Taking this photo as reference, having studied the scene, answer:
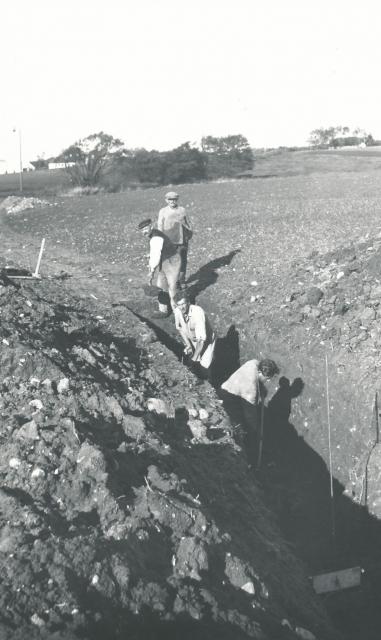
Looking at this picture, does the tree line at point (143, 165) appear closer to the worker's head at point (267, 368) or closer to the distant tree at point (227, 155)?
the distant tree at point (227, 155)

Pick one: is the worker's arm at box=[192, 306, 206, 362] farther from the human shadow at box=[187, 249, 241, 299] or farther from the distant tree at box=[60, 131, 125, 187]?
the distant tree at box=[60, 131, 125, 187]

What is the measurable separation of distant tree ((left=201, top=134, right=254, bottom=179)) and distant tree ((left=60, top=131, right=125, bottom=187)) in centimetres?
567

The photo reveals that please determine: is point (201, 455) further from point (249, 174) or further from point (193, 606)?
point (249, 174)

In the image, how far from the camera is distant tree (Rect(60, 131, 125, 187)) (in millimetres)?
34500

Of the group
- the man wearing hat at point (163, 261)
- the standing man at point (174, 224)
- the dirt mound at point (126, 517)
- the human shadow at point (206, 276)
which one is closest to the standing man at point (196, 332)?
the dirt mound at point (126, 517)

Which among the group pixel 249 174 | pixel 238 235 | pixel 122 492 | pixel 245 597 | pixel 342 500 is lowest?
pixel 342 500

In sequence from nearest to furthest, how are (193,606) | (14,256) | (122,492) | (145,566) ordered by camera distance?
(193,606) < (145,566) < (122,492) < (14,256)

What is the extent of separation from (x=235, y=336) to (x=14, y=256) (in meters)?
7.45

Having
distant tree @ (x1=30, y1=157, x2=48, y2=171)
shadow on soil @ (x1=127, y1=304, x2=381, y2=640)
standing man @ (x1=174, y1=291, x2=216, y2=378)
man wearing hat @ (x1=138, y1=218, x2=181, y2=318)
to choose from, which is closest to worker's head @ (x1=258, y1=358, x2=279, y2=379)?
shadow on soil @ (x1=127, y1=304, x2=381, y2=640)

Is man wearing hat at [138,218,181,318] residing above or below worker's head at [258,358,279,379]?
above

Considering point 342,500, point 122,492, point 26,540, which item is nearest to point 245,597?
point 122,492

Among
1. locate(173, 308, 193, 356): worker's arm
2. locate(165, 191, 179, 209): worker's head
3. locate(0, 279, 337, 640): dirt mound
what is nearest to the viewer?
locate(0, 279, 337, 640): dirt mound

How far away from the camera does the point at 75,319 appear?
837 cm

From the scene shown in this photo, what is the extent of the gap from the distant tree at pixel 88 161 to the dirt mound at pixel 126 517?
2920 centimetres
